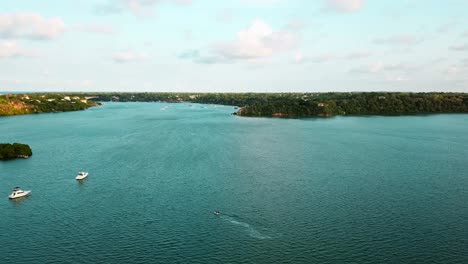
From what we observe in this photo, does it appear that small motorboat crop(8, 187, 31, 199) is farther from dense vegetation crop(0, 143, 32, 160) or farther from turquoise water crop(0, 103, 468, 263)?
dense vegetation crop(0, 143, 32, 160)

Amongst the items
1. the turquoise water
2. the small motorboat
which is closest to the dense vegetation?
the turquoise water

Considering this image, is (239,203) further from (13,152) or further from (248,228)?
(13,152)

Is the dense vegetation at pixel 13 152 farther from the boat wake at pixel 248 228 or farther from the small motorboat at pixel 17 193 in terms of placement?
the boat wake at pixel 248 228

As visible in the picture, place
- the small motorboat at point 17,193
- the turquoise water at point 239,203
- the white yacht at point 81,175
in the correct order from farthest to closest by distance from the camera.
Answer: the white yacht at point 81,175 → the small motorboat at point 17,193 → the turquoise water at point 239,203

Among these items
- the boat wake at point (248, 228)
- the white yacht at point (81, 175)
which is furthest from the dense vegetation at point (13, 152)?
the boat wake at point (248, 228)

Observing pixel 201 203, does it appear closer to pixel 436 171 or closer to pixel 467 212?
pixel 467 212
